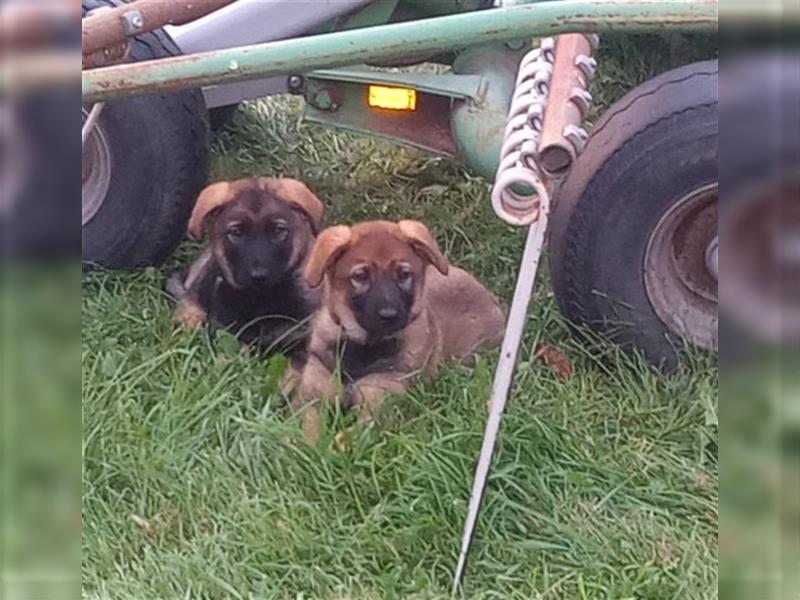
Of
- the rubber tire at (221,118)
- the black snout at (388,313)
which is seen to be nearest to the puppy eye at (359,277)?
the black snout at (388,313)

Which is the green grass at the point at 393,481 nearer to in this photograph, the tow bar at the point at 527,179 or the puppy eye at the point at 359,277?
the tow bar at the point at 527,179

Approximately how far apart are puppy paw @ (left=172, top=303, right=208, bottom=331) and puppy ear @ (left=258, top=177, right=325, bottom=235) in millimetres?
412

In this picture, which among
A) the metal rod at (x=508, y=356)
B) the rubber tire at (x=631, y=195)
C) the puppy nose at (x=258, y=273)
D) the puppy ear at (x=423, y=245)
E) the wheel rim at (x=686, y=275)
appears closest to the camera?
the metal rod at (x=508, y=356)

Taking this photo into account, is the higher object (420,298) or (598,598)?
(420,298)

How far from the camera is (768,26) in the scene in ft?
3.61

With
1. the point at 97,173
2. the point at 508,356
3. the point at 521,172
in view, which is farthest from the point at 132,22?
the point at 508,356

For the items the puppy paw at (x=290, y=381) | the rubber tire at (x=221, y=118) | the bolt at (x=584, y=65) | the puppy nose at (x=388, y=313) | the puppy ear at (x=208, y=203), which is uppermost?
the rubber tire at (x=221, y=118)

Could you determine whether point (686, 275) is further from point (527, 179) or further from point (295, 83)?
point (295, 83)

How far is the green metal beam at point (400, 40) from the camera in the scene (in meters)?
2.29

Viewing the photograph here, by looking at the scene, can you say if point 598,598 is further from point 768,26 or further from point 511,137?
point 768,26

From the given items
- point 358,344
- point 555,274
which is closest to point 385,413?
point 358,344

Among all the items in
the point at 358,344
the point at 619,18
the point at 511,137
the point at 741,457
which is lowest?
the point at 741,457

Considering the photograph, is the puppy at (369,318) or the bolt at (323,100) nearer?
the puppy at (369,318)

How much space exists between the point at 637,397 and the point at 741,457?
2.12 metres
